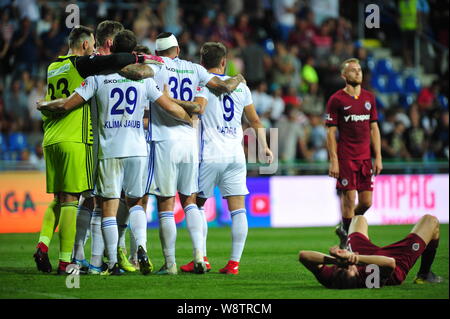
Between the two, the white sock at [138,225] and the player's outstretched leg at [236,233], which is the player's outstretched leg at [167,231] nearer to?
the white sock at [138,225]

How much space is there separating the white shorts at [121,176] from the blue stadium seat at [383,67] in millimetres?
15817

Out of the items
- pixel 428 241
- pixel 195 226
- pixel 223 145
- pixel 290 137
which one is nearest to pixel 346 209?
pixel 223 145

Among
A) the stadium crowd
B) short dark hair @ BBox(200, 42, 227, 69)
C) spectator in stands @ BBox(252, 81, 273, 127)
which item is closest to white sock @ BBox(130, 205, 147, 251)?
short dark hair @ BBox(200, 42, 227, 69)

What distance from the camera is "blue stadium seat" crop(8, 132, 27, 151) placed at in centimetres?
1772

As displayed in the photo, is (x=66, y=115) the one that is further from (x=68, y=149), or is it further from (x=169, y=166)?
(x=169, y=166)

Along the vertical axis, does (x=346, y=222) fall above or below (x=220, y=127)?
below

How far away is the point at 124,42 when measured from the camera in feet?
29.3

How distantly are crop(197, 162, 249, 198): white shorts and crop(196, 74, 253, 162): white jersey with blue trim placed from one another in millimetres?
65

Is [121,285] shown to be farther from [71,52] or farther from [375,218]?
[375,218]

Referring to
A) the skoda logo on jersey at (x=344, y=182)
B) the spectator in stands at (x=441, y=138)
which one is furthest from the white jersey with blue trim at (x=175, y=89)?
the spectator in stands at (x=441, y=138)

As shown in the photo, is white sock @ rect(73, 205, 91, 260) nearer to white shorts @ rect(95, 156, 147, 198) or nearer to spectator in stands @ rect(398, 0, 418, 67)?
white shorts @ rect(95, 156, 147, 198)

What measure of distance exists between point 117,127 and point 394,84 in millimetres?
15767

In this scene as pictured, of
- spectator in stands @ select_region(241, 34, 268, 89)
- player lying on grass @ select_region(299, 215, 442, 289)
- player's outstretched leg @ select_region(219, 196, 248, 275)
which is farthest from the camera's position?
spectator in stands @ select_region(241, 34, 268, 89)
